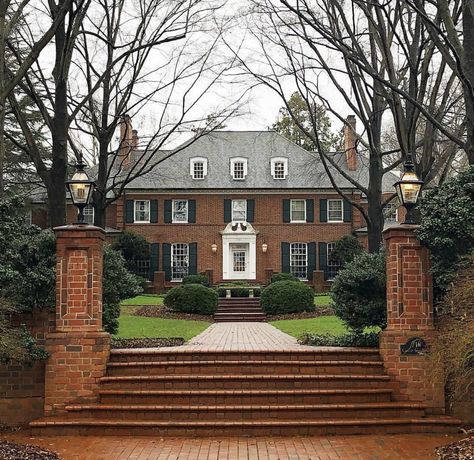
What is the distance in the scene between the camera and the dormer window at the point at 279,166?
36.0 m

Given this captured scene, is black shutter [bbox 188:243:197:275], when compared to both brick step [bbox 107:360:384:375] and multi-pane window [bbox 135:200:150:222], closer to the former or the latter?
multi-pane window [bbox 135:200:150:222]

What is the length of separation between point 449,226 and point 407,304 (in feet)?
4.16

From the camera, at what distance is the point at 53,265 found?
1007 centimetres

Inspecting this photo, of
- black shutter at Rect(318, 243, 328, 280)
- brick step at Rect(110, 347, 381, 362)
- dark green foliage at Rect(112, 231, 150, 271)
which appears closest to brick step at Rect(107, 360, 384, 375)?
brick step at Rect(110, 347, 381, 362)

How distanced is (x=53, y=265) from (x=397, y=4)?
7.72 meters

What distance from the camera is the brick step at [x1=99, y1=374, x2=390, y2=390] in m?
9.27

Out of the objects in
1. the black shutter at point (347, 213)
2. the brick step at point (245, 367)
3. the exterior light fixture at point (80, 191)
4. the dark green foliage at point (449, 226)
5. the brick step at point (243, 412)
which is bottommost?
the brick step at point (243, 412)

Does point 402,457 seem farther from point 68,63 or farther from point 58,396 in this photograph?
point 68,63

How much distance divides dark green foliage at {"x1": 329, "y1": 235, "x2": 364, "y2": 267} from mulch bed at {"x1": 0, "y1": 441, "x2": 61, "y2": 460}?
86.8ft

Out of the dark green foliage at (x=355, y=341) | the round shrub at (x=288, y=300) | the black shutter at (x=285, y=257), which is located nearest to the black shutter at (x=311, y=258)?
the black shutter at (x=285, y=257)

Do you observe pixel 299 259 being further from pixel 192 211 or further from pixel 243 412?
pixel 243 412

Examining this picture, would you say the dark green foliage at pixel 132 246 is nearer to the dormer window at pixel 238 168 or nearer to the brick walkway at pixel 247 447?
the dormer window at pixel 238 168

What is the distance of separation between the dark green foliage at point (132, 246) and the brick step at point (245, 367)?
23.3m

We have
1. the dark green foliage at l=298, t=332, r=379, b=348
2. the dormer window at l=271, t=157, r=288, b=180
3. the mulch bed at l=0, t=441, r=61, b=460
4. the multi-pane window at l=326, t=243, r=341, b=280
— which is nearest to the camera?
the mulch bed at l=0, t=441, r=61, b=460
